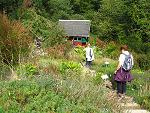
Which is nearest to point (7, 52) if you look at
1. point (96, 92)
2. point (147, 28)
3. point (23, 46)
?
point (23, 46)

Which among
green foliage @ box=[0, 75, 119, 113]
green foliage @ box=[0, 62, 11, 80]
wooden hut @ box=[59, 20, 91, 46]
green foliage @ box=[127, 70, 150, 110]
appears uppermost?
green foliage @ box=[0, 75, 119, 113]

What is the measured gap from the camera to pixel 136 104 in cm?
1302

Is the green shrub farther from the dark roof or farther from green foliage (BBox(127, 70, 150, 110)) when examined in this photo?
the dark roof

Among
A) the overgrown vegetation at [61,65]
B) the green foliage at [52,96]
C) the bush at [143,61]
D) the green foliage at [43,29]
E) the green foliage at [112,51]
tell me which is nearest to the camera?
the green foliage at [52,96]

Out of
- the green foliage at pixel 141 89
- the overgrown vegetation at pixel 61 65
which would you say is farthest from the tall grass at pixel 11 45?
the green foliage at pixel 141 89

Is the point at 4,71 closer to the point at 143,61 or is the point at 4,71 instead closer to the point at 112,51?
the point at 143,61

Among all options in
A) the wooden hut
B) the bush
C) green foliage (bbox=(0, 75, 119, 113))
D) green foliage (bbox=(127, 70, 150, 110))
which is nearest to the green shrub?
the bush

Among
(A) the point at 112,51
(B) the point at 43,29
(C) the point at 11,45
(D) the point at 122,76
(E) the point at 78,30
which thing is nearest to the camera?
(D) the point at 122,76

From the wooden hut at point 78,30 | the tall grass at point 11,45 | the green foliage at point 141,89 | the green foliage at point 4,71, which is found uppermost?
the tall grass at point 11,45

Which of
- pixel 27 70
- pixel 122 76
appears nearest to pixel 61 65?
pixel 27 70

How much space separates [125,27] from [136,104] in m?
16.8

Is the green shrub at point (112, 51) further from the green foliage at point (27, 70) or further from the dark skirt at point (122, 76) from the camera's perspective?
the dark skirt at point (122, 76)

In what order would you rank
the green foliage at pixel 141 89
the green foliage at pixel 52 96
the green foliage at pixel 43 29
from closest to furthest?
the green foliage at pixel 52 96 → the green foliage at pixel 141 89 → the green foliage at pixel 43 29

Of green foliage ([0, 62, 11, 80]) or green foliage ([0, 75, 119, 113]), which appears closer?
green foliage ([0, 75, 119, 113])
